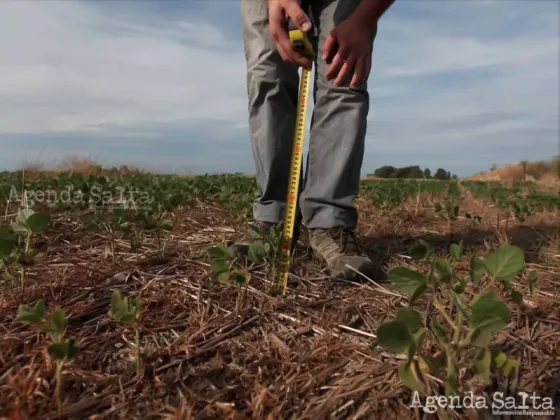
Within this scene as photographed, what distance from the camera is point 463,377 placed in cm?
131

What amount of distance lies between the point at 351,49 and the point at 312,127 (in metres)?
0.52

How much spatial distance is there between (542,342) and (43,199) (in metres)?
3.56

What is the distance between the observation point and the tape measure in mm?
2057

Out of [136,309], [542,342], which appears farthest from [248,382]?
[542,342]

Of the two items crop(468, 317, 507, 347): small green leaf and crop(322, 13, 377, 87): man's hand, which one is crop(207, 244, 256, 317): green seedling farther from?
crop(322, 13, 377, 87): man's hand

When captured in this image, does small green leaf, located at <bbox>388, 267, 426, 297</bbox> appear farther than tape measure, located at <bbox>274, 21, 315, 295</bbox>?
No

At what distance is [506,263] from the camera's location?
131 centimetres

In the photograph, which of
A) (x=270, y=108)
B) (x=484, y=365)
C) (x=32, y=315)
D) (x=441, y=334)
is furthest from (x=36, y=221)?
(x=484, y=365)

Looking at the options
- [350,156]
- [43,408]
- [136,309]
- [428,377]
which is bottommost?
[43,408]

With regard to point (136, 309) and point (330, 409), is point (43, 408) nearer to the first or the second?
point (136, 309)

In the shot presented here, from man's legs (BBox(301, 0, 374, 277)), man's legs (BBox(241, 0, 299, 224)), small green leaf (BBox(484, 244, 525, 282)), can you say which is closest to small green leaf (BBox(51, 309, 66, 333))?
small green leaf (BBox(484, 244, 525, 282))

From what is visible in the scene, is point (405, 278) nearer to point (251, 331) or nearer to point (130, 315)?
point (251, 331)

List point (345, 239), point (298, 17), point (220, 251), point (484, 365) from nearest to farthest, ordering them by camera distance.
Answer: point (484, 365) < point (220, 251) < point (298, 17) < point (345, 239)

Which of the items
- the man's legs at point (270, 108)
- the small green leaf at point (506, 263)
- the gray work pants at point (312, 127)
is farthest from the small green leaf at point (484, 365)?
the man's legs at point (270, 108)
